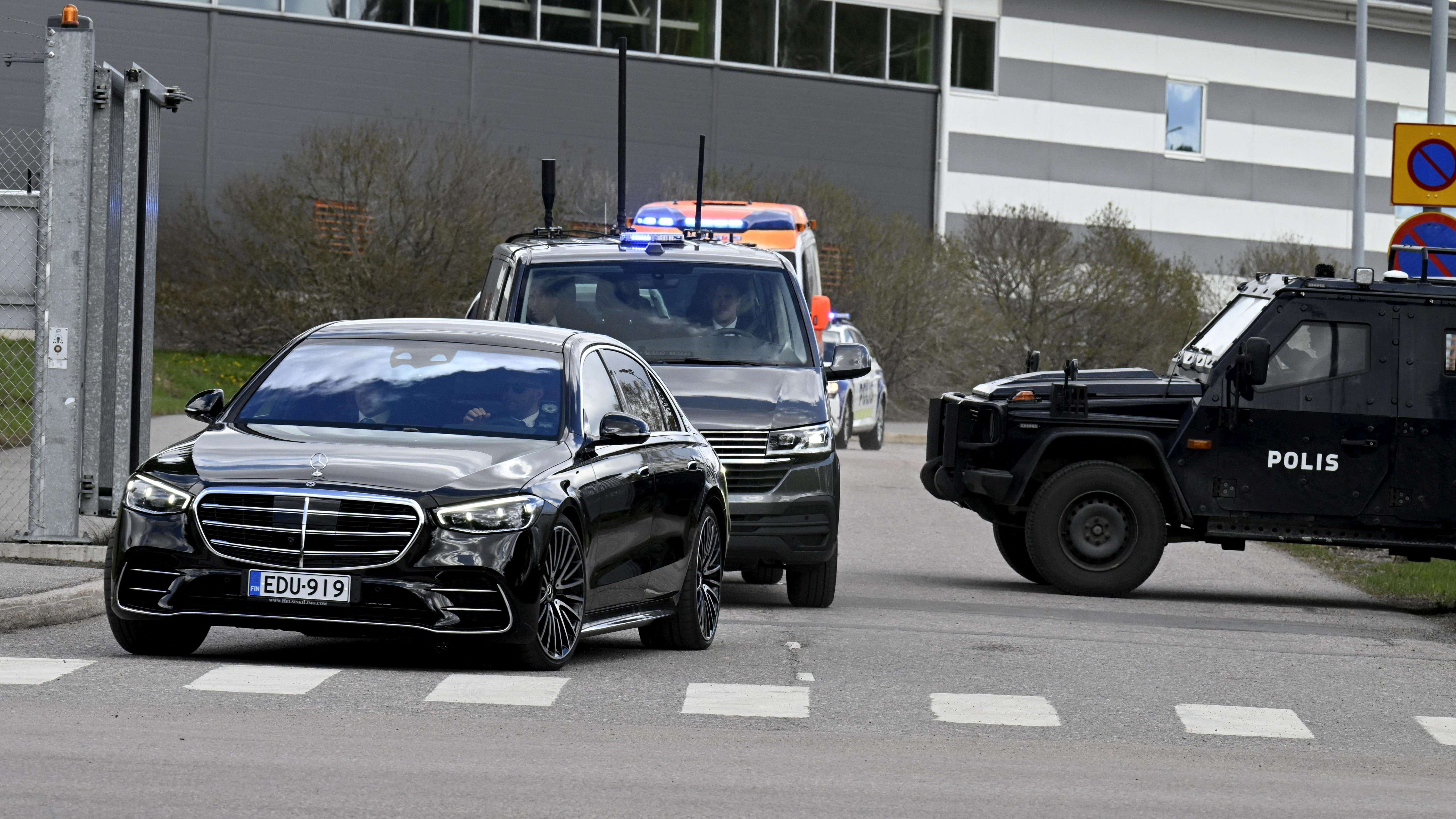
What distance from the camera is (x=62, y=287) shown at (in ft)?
41.9

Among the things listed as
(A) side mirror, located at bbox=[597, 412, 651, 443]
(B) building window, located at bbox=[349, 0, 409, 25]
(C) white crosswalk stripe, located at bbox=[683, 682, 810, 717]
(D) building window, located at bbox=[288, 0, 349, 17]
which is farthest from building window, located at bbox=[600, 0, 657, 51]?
(C) white crosswalk stripe, located at bbox=[683, 682, 810, 717]

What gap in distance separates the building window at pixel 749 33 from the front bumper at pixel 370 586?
45.7 m

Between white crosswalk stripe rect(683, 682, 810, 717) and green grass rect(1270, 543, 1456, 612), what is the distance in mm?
7055

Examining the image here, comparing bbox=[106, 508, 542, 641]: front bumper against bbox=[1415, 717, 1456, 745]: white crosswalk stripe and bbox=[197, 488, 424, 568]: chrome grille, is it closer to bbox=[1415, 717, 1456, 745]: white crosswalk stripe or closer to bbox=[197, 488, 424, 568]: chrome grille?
bbox=[197, 488, 424, 568]: chrome grille

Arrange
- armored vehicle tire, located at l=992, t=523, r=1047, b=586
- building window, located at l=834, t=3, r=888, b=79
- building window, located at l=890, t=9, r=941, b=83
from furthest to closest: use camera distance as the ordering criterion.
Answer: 1. building window, located at l=890, t=9, r=941, b=83
2. building window, located at l=834, t=3, r=888, b=79
3. armored vehicle tire, located at l=992, t=523, r=1047, b=586

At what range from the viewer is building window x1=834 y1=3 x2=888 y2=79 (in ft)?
180

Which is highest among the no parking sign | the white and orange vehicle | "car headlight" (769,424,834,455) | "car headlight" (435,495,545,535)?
the white and orange vehicle

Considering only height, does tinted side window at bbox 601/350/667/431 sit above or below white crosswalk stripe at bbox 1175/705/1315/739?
above

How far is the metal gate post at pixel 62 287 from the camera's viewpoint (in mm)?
12727

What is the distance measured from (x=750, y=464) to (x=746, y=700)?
387 centimetres

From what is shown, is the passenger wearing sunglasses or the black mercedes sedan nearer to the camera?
the black mercedes sedan

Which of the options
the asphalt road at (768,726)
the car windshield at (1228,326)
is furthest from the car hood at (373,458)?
the car windshield at (1228,326)

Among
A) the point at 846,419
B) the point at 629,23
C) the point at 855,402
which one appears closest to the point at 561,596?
the point at 846,419

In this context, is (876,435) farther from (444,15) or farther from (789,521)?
(789,521)
